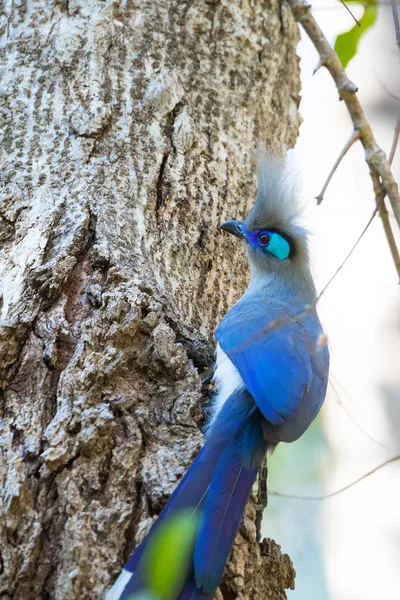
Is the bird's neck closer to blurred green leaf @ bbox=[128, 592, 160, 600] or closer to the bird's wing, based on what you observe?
the bird's wing

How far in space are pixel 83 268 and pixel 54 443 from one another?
739mm

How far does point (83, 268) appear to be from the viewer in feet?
7.86

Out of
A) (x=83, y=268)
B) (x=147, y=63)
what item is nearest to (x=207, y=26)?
(x=147, y=63)

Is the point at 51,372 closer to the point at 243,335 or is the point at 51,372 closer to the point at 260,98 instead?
the point at 243,335

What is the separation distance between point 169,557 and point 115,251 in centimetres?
114

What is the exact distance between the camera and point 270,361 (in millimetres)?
2535

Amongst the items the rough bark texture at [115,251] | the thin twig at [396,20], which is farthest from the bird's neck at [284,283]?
the thin twig at [396,20]

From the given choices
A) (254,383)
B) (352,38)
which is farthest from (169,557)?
(352,38)

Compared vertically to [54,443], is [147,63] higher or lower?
higher

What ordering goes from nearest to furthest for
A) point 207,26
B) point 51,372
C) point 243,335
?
point 51,372, point 243,335, point 207,26

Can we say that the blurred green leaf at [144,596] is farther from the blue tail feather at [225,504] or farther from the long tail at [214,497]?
the blue tail feather at [225,504]

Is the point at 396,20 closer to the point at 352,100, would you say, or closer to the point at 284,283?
the point at 352,100

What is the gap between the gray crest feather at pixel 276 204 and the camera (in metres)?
3.03

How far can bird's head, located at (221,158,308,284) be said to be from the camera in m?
3.03
